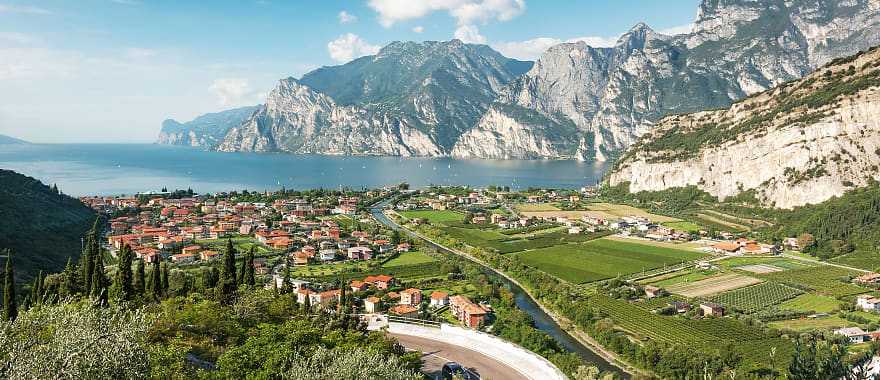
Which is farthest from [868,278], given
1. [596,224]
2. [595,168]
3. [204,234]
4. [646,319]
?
[595,168]

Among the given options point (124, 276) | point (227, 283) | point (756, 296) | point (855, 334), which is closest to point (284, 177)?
point (227, 283)

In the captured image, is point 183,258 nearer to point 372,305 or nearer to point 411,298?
point 372,305

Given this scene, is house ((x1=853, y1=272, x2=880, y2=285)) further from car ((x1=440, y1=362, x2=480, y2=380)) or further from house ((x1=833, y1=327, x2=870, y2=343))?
car ((x1=440, y1=362, x2=480, y2=380))

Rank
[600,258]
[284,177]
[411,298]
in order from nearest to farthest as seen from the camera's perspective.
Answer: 1. [411,298]
2. [600,258]
3. [284,177]

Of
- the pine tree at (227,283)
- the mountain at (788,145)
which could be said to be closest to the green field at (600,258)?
the mountain at (788,145)

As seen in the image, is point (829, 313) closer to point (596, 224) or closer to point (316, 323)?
point (316, 323)

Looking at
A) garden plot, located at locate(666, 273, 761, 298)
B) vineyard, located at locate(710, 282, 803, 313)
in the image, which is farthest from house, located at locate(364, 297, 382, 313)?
vineyard, located at locate(710, 282, 803, 313)
